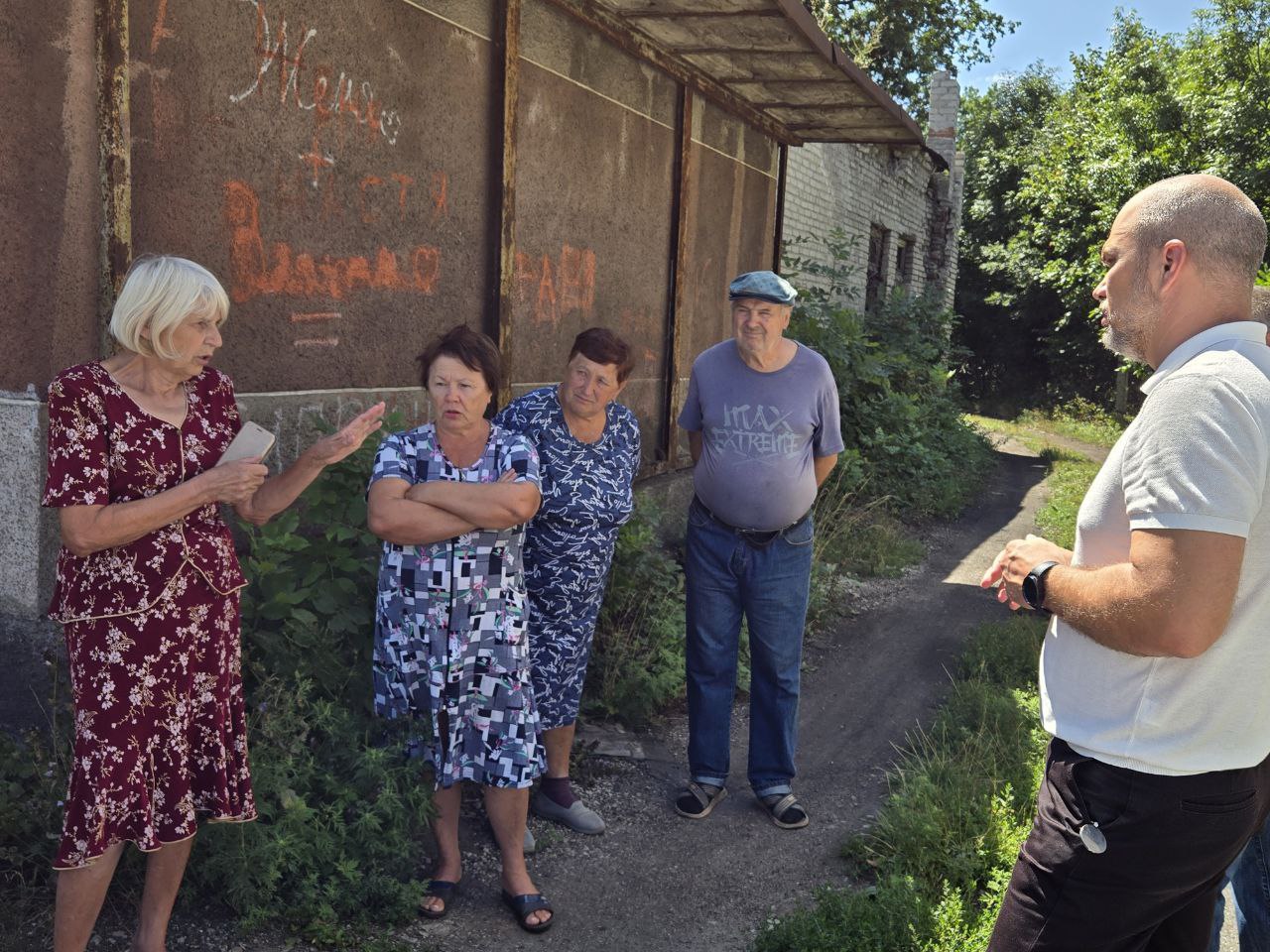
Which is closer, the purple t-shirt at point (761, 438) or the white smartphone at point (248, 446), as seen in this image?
the white smartphone at point (248, 446)

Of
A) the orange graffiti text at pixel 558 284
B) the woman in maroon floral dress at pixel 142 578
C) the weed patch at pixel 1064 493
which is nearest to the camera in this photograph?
the woman in maroon floral dress at pixel 142 578

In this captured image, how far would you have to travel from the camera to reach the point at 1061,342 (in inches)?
878

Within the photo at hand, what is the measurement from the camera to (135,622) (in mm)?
2480

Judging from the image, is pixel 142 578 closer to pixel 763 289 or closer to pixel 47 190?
pixel 47 190

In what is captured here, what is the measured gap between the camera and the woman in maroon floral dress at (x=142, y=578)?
7.84 ft

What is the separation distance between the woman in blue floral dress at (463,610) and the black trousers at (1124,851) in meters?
1.67

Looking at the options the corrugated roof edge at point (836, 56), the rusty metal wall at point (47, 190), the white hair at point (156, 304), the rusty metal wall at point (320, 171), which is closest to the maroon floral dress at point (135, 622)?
the white hair at point (156, 304)

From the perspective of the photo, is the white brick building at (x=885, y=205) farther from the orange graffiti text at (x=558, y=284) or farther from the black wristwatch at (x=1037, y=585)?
the black wristwatch at (x=1037, y=585)

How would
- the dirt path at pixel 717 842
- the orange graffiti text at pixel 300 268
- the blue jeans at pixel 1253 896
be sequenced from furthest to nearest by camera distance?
1. the orange graffiti text at pixel 300 268
2. the dirt path at pixel 717 842
3. the blue jeans at pixel 1253 896

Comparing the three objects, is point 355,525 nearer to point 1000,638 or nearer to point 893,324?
point 1000,638

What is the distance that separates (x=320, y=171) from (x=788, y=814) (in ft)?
10.2

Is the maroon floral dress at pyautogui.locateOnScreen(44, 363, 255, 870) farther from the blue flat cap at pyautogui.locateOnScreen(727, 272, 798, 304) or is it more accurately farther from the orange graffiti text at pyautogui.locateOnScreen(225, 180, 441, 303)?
the blue flat cap at pyautogui.locateOnScreen(727, 272, 798, 304)

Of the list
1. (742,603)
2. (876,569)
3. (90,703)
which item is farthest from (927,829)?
(876,569)

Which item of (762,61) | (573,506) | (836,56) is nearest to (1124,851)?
(573,506)
